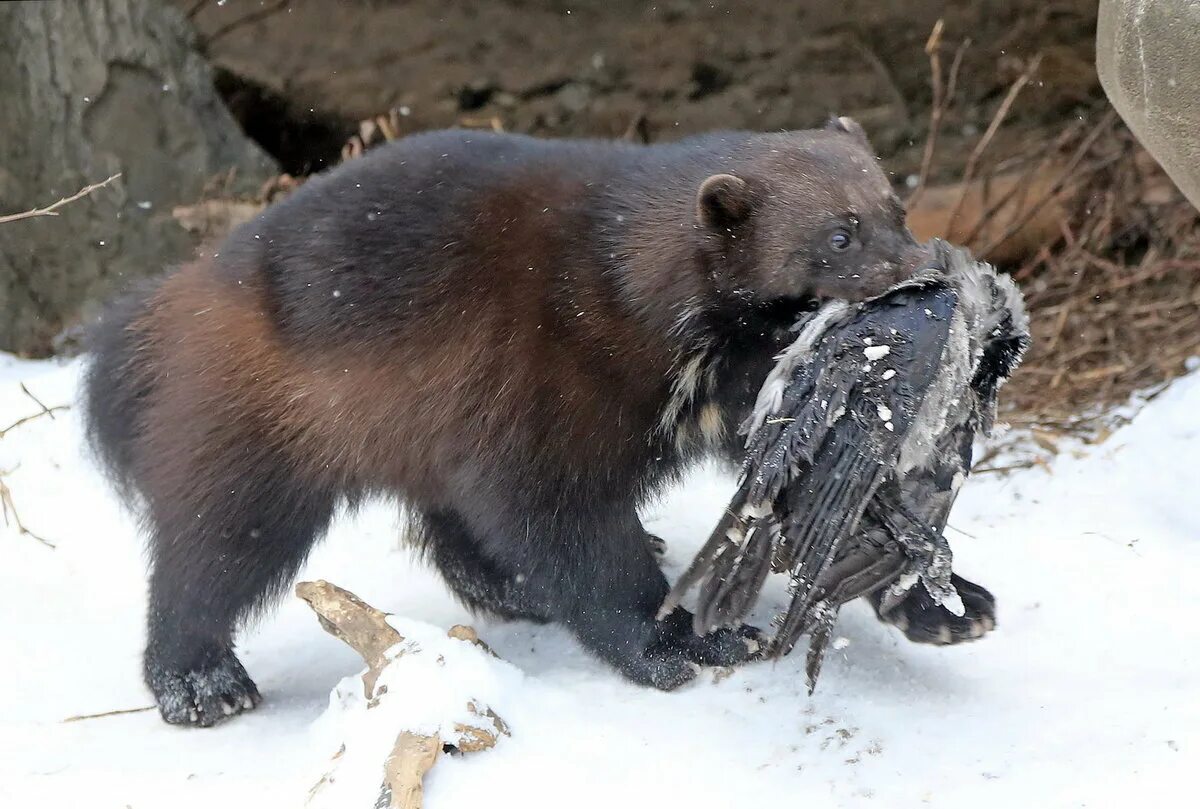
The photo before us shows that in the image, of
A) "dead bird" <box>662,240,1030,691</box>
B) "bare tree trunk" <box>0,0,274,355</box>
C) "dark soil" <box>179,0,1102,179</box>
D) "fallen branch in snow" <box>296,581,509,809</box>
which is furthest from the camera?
"dark soil" <box>179,0,1102,179</box>

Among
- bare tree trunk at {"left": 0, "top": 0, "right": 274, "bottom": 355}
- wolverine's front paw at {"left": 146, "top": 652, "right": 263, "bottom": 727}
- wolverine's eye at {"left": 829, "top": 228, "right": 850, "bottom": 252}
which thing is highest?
wolverine's eye at {"left": 829, "top": 228, "right": 850, "bottom": 252}

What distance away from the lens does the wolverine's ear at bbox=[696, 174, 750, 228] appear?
9.19 feet

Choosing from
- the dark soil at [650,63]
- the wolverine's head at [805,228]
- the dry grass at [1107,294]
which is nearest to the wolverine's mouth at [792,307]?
the wolverine's head at [805,228]

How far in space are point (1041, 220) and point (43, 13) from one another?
450 cm

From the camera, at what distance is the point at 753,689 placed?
2.95m

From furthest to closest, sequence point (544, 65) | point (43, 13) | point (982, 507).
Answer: point (544, 65), point (43, 13), point (982, 507)

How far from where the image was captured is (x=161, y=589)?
3322 millimetres

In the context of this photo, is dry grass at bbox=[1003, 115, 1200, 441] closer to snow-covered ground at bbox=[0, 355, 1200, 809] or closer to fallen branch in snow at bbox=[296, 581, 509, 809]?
snow-covered ground at bbox=[0, 355, 1200, 809]

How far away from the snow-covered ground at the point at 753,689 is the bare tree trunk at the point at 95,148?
5.52 ft

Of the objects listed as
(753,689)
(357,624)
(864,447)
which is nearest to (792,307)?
(864,447)

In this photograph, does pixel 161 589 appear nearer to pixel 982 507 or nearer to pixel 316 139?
pixel 982 507

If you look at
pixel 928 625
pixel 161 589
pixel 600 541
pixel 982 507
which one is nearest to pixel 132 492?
pixel 161 589

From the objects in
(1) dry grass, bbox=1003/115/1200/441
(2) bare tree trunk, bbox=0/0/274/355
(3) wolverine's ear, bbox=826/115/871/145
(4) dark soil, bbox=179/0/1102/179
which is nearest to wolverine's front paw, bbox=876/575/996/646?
(3) wolverine's ear, bbox=826/115/871/145

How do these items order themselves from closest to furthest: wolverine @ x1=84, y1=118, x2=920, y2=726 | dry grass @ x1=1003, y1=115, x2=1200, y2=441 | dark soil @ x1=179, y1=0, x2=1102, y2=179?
wolverine @ x1=84, y1=118, x2=920, y2=726, dry grass @ x1=1003, y1=115, x2=1200, y2=441, dark soil @ x1=179, y1=0, x2=1102, y2=179
